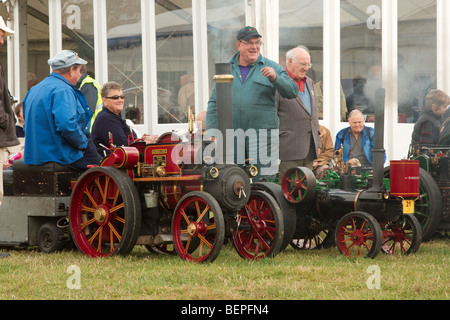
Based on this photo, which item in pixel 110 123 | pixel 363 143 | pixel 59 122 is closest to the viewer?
pixel 59 122

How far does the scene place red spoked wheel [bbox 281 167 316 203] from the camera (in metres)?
6.71

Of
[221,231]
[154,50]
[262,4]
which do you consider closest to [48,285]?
[221,231]

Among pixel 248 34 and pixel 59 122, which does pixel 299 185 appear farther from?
pixel 59 122

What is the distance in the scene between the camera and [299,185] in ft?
22.1

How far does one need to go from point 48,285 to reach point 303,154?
130 inches

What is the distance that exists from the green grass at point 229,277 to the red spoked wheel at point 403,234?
12 cm

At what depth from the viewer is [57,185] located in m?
7.25

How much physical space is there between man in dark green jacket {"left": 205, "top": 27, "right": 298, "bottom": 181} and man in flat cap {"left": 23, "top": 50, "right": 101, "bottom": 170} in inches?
43.3

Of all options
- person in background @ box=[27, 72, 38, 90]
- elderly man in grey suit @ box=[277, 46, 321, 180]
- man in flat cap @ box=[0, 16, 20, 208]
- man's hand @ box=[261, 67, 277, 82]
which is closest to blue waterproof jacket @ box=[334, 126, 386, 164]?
elderly man in grey suit @ box=[277, 46, 321, 180]

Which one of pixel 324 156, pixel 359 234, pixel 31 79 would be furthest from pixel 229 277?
pixel 31 79

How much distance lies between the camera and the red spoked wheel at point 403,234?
22.0 ft

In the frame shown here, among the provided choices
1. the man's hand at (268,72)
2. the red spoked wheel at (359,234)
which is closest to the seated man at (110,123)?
the man's hand at (268,72)

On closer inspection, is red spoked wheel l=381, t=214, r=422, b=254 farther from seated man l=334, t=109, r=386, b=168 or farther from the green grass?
seated man l=334, t=109, r=386, b=168

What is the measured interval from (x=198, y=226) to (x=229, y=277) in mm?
795
